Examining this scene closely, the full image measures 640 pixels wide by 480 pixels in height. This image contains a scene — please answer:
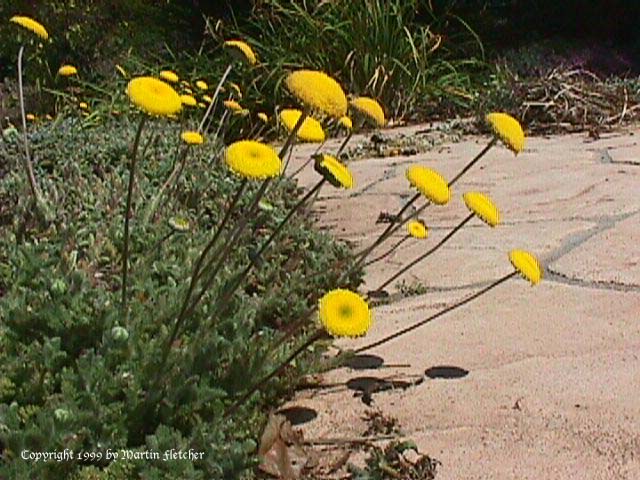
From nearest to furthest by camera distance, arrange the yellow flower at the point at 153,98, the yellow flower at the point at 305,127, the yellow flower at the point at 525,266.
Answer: the yellow flower at the point at 153,98, the yellow flower at the point at 525,266, the yellow flower at the point at 305,127

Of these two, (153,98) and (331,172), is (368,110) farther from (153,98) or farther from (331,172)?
(153,98)

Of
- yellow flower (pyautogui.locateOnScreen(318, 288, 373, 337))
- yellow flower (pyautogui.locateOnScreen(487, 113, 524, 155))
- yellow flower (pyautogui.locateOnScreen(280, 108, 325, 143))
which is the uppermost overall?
yellow flower (pyautogui.locateOnScreen(280, 108, 325, 143))

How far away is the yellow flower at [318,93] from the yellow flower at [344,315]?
33 centimetres

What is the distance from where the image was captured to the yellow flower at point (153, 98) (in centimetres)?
172

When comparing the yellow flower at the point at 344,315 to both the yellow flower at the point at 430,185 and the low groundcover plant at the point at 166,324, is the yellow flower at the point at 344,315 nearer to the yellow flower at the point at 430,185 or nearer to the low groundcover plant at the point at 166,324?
the low groundcover plant at the point at 166,324

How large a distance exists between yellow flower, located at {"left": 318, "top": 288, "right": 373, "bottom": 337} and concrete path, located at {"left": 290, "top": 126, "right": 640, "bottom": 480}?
0.34 m

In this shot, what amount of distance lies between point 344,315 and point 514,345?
0.82 m

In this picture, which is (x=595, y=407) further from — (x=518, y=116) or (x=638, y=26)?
(x=638, y=26)

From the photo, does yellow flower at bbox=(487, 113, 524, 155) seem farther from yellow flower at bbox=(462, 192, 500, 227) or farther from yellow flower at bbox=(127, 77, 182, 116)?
yellow flower at bbox=(127, 77, 182, 116)

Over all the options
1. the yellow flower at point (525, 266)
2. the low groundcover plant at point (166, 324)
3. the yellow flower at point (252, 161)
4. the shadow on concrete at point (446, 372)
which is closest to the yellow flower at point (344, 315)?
the low groundcover plant at point (166, 324)

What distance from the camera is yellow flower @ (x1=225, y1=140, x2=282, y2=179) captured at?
63.6 inches

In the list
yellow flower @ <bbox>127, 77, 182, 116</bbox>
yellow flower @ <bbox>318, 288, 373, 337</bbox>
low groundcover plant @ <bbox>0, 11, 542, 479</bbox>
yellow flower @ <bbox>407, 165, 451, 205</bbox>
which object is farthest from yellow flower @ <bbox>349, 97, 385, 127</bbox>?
yellow flower @ <bbox>318, 288, 373, 337</bbox>

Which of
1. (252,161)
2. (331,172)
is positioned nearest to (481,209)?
(331,172)

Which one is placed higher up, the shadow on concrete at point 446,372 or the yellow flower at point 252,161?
the yellow flower at point 252,161
